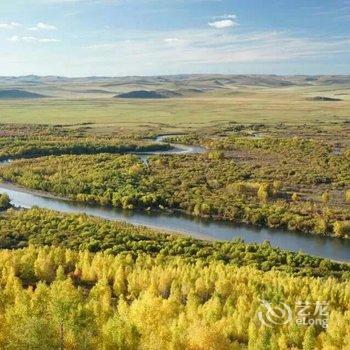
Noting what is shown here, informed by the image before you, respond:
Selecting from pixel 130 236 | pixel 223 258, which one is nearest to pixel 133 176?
pixel 130 236

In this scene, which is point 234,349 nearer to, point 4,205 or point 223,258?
point 223,258

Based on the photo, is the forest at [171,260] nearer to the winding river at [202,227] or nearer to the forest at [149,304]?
the forest at [149,304]

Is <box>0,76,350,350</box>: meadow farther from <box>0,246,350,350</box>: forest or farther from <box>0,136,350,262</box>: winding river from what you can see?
<box>0,136,350,262</box>: winding river

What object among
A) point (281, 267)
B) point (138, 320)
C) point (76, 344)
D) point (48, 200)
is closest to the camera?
point (76, 344)

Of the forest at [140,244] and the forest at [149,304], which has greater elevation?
the forest at [149,304]

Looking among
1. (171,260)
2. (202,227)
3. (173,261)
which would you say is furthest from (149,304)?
(202,227)

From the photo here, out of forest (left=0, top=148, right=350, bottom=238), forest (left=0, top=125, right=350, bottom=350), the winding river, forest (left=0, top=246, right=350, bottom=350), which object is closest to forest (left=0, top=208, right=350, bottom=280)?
forest (left=0, top=125, right=350, bottom=350)

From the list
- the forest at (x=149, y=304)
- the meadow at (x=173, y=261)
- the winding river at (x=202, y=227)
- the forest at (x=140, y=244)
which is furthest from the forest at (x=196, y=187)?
the forest at (x=149, y=304)

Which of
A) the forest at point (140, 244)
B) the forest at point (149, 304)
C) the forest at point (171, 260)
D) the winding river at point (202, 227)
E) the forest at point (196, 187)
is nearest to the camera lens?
the forest at point (149, 304)
